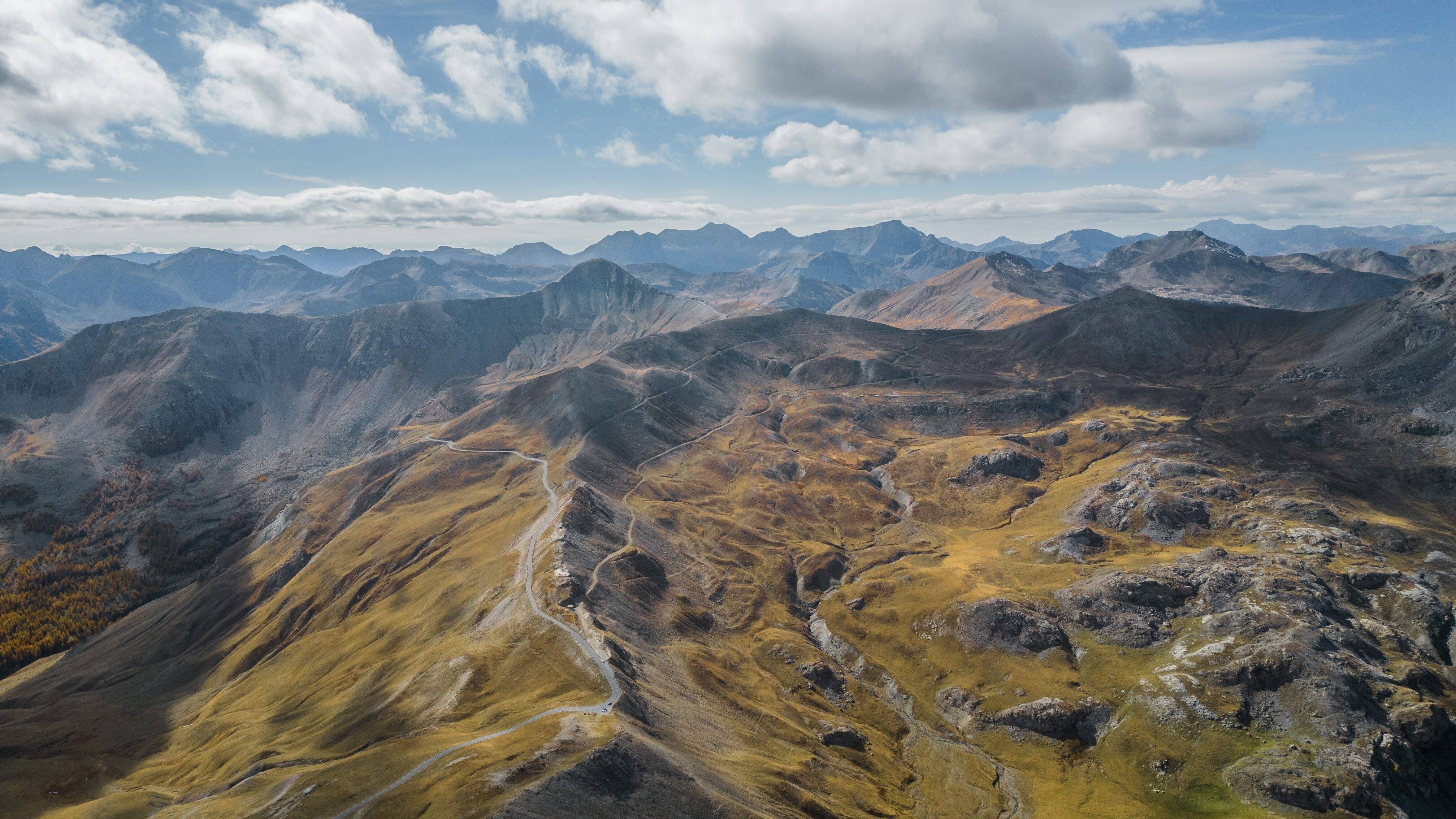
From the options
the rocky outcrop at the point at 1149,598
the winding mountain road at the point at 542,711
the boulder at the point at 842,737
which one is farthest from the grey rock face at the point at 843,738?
the rocky outcrop at the point at 1149,598

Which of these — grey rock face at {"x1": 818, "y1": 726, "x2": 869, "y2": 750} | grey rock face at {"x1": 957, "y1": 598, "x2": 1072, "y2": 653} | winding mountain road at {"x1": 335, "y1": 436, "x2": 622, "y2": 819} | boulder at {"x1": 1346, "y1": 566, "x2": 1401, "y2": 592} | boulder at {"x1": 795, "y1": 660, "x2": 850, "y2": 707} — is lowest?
boulder at {"x1": 795, "y1": 660, "x2": 850, "y2": 707}

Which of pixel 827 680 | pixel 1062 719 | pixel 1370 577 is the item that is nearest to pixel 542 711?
pixel 827 680

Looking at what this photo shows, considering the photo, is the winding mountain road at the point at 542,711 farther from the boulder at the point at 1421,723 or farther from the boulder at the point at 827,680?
the boulder at the point at 1421,723

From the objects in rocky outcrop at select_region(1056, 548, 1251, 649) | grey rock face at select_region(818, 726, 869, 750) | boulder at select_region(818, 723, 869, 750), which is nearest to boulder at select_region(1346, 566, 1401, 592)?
rocky outcrop at select_region(1056, 548, 1251, 649)

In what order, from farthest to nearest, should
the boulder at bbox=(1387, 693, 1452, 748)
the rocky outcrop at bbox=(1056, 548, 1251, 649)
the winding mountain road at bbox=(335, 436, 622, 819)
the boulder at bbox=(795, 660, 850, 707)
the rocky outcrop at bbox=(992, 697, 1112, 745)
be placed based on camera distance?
1. the rocky outcrop at bbox=(1056, 548, 1251, 649)
2. the boulder at bbox=(795, 660, 850, 707)
3. the rocky outcrop at bbox=(992, 697, 1112, 745)
4. the boulder at bbox=(1387, 693, 1452, 748)
5. the winding mountain road at bbox=(335, 436, 622, 819)

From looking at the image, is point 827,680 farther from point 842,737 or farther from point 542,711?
point 542,711

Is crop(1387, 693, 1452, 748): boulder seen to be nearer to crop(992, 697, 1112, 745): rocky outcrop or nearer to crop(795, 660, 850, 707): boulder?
crop(992, 697, 1112, 745): rocky outcrop

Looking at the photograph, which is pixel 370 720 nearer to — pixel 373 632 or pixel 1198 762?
pixel 373 632

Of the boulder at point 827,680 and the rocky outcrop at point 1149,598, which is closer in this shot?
the boulder at point 827,680

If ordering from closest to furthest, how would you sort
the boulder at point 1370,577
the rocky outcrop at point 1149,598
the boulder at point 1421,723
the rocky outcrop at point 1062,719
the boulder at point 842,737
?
the boulder at point 1421,723 < the boulder at point 842,737 < the rocky outcrop at point 1062,719 < the rocky outcrop at point 1149,598 < the boulder at point 1370,577

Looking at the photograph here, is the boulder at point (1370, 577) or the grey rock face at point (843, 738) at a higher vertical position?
the boulder at point (1370, 577)

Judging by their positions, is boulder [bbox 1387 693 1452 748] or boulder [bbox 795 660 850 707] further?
boulder [bbox 795 660 850 707]
